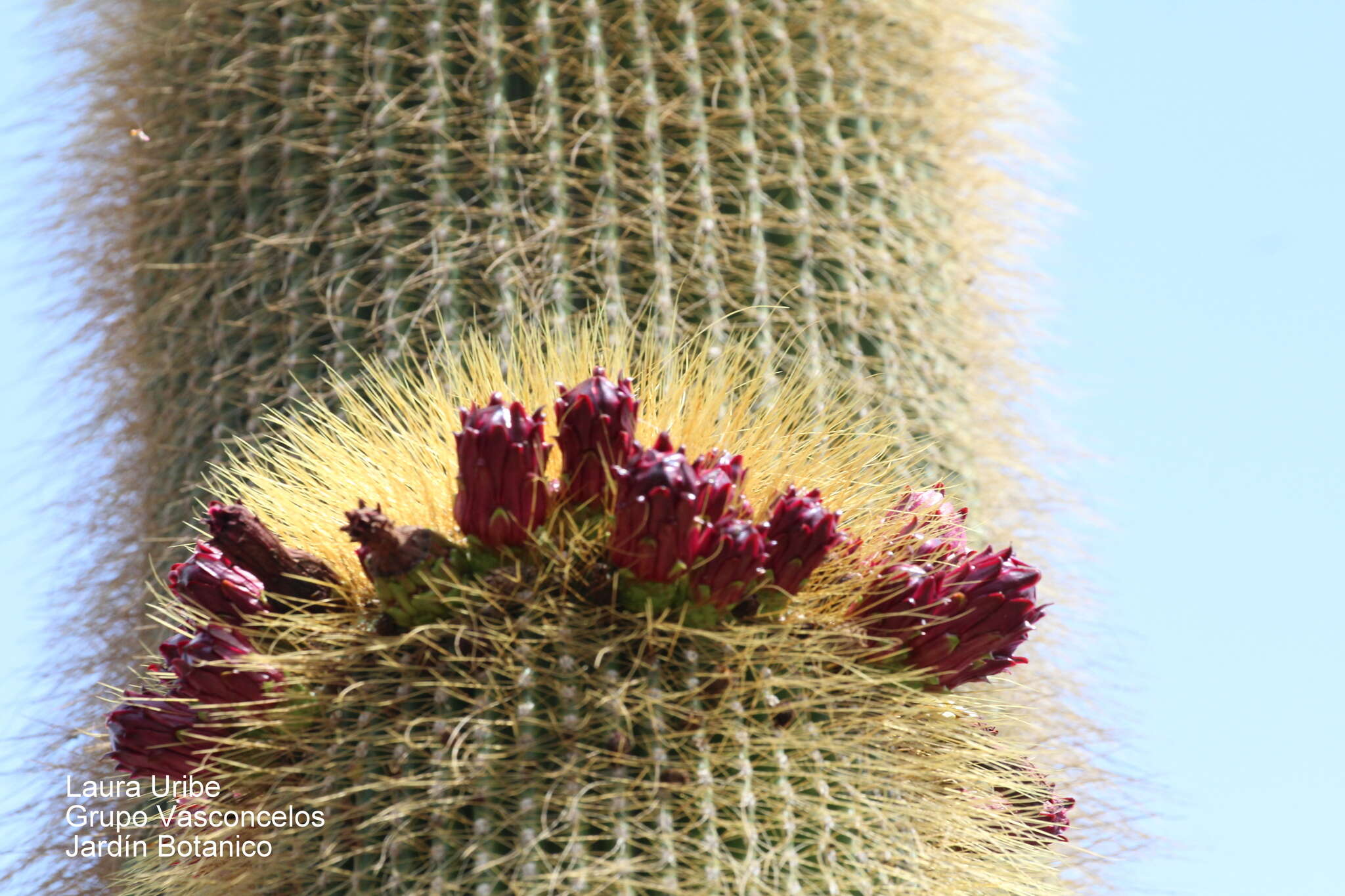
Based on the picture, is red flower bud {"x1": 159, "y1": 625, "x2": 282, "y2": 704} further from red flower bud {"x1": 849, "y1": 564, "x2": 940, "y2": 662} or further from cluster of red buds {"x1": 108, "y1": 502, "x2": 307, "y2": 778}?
red flower bud {"x1": 849, "y1": 564, "x2": 940, "y2": 662}

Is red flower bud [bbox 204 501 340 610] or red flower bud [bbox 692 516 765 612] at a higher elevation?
red flower bud [bbox 204 501 340 610]

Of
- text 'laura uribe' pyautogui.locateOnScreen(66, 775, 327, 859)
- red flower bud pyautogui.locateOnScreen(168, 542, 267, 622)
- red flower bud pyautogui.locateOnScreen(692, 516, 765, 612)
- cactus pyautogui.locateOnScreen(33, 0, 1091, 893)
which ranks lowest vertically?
text 'laura uribe' pyautogui.locateOnScreen(66, 775, 327, 859)

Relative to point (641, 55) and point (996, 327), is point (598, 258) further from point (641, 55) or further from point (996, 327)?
point (996, 327)

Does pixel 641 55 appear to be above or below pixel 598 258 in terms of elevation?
above

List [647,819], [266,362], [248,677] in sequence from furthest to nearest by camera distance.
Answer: [266,362] < [248,677] < [647,819]

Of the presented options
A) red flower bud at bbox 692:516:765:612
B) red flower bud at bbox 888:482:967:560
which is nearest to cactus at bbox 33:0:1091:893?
red flower bud at bbox 888:482:967:560

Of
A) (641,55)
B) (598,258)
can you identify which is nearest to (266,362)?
(598,258)

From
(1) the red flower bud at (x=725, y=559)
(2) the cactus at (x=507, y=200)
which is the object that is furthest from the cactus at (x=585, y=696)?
(2) the cactus at (x=507, y=200)
